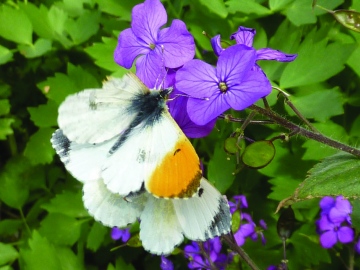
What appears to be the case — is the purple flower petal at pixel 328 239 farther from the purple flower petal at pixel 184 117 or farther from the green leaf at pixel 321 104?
the purple flower petal at pixel 184 117

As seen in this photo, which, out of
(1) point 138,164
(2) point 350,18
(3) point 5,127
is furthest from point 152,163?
(3) point 5,127

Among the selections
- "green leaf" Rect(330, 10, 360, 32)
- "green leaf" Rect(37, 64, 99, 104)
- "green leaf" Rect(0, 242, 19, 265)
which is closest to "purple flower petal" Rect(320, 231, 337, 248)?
"green leaf" Rect(330, 10, 360, 32)

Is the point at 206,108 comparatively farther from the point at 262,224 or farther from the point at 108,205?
the point at 262,224

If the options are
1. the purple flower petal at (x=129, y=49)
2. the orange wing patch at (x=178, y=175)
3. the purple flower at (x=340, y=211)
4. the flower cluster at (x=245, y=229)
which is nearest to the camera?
the orange wing patch at (x=178, y=175)

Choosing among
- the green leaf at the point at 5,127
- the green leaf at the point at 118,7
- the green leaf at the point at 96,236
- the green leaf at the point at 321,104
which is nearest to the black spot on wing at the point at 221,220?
the green leaf at the point at 321,104

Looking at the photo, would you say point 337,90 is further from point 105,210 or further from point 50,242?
point 50,242

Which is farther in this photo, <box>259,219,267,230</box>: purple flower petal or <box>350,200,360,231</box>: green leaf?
<box>259,219,267,230</box>: purple flower petal

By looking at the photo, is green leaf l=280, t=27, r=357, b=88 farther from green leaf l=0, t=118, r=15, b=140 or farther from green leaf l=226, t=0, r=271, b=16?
green leaf l=0, t=118, r=15, b=140
